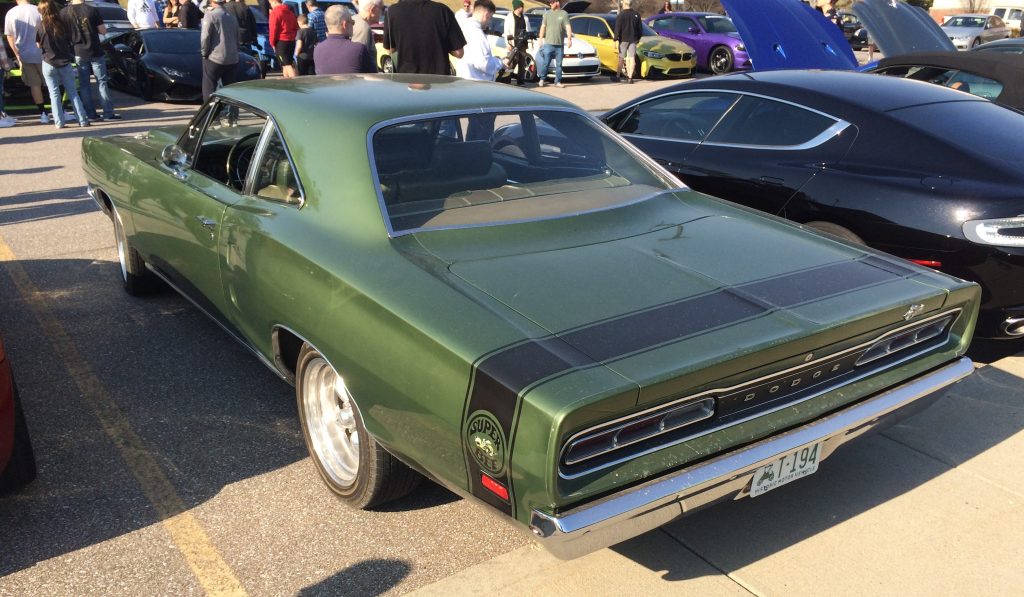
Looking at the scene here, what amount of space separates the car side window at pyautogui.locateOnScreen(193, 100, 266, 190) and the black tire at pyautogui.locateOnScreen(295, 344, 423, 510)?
3.49 ft

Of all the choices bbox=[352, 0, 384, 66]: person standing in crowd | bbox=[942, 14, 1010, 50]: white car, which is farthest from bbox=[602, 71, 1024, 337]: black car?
bbox=[942, 14, 1010, 50]: white car

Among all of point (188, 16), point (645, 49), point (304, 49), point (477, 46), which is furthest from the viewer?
point (645, 49)

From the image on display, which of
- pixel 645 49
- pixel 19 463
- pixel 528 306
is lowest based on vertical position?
pixel 19 463

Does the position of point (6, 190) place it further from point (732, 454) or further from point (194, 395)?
point (732, 454)

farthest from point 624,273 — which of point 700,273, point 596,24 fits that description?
point 596,24

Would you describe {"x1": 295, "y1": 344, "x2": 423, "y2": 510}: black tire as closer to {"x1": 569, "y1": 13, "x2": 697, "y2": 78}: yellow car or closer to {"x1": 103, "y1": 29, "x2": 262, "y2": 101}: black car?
{"x1": 103, "y1": 29, "x2": 262, "y2": 101}: black car

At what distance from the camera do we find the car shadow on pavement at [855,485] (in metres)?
3.13

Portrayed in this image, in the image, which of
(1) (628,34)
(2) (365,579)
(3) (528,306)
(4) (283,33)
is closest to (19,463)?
(2) (365,579)

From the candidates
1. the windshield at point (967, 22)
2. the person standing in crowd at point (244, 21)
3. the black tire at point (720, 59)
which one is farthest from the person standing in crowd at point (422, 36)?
the windshield at point (967, 22)

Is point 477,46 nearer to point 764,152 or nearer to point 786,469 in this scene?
point 764,152

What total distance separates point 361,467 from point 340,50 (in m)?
5.16

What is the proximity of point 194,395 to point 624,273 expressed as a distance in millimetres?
2320

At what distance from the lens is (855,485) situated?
356 centimetres

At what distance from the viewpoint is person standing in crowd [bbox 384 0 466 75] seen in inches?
305
